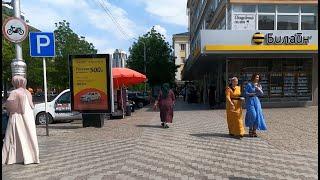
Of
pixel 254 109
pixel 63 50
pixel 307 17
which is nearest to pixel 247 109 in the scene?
pixel 254 109

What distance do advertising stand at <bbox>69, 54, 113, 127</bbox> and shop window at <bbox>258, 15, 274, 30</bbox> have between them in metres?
14.6

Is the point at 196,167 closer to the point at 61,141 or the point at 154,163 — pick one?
the point at 154,163

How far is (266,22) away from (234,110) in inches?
638

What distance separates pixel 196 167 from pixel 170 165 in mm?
472

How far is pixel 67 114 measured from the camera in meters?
16.3

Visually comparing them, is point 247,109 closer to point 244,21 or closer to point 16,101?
point 16,101

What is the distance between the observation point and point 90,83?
13352mm

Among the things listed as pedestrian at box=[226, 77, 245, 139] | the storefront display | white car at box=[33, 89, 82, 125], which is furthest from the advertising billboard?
the storefront display

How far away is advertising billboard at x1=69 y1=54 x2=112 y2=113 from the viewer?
1316 cm

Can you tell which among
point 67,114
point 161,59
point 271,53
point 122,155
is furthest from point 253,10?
point 161,59

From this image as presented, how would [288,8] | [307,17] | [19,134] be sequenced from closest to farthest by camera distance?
[19,134]
[288,8]
[307,17]

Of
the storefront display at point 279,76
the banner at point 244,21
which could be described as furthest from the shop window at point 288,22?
the storefront display at point 279,76

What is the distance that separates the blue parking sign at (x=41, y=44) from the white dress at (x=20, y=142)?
3612 millimetres

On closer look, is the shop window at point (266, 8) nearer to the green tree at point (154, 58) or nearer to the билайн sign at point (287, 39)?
the билайн sign at point (287, 39)
